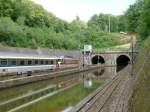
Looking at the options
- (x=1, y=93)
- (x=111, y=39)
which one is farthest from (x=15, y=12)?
(x=1, y=93)

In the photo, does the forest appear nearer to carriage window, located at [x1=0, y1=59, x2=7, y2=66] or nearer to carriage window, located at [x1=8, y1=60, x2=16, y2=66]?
carriage window, located at [x1=8, y1=60, x2=16, y2=66]

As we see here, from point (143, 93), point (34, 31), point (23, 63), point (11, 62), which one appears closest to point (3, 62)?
point (11, 62)

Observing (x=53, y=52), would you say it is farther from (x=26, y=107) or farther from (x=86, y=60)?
(x=26, y=107)

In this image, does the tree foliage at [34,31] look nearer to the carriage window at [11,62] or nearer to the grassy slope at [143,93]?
the carriage window at [11,62]

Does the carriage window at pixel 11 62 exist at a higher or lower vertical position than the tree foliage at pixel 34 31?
lower

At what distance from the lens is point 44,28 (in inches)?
4397

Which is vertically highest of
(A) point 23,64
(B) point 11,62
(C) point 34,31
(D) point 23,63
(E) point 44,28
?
(E) point 44,28

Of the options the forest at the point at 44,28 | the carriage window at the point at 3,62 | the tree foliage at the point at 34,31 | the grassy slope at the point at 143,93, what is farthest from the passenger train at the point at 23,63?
the grassy slope at the point at 143,93

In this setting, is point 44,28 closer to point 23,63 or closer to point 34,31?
point 34,31

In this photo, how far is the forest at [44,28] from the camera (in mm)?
66062

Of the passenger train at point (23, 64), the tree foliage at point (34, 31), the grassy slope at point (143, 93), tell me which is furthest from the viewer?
the tree foliage at point (34, 31)

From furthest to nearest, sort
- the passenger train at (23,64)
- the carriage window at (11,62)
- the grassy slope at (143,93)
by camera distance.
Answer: the carriage window at (11,62)
the passenger train at (23,64)
the grassy slope at (143,93)

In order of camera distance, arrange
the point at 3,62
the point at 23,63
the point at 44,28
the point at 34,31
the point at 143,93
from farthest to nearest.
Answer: the point at 44,28 → the point at 34,31 → the point at 23,63 → the point at 3,62 → the point at 143,93

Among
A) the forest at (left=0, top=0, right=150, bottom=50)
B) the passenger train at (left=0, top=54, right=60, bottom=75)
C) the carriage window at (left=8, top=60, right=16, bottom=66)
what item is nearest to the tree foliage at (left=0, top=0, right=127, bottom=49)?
the forest at (left=0, top=0, right=150, bottom=50)
